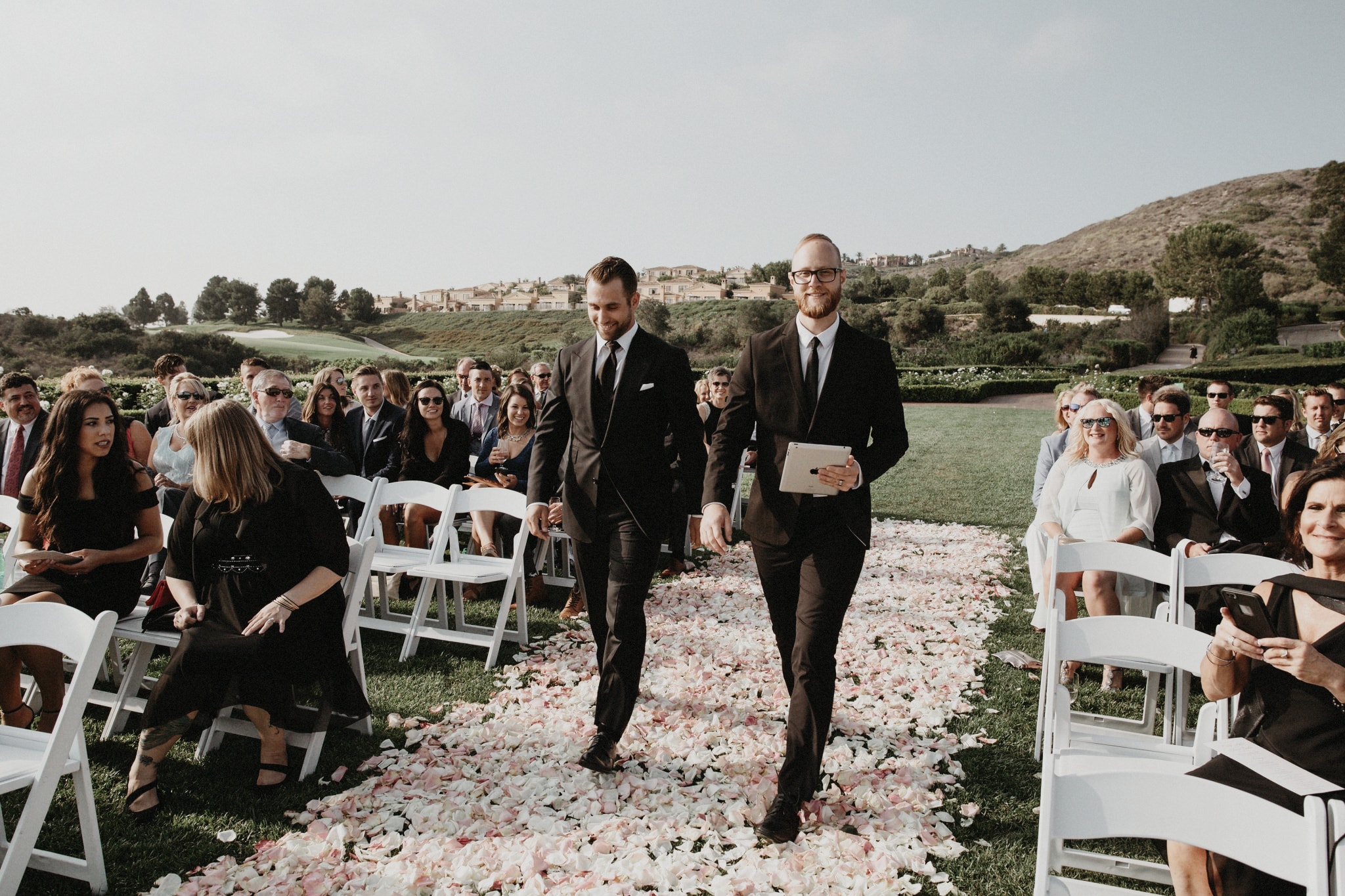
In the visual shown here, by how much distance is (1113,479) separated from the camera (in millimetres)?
5246

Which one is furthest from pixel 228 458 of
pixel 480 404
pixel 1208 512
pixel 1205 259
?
pixel 1205 259

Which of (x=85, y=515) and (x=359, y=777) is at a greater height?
(x=85, y=515)

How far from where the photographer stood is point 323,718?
12.6ft

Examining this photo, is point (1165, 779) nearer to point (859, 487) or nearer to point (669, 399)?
point (859, 487)

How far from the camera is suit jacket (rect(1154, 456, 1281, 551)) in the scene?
527 centimetres

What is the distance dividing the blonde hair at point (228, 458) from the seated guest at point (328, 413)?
395 cm

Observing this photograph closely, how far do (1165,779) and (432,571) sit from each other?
4.64 meters

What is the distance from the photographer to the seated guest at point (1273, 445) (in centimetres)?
600

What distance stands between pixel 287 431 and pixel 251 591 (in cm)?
310

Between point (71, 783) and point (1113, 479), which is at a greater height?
point (1113, 479)

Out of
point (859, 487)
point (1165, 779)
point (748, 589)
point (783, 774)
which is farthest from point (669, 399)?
point (748, 589)

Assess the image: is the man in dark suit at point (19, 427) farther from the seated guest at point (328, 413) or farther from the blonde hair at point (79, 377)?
the seated guest at point (328, 413)

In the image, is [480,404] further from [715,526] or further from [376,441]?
[715,526]

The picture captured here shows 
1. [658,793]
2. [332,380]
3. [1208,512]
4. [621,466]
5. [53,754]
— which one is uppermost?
[332,380]
